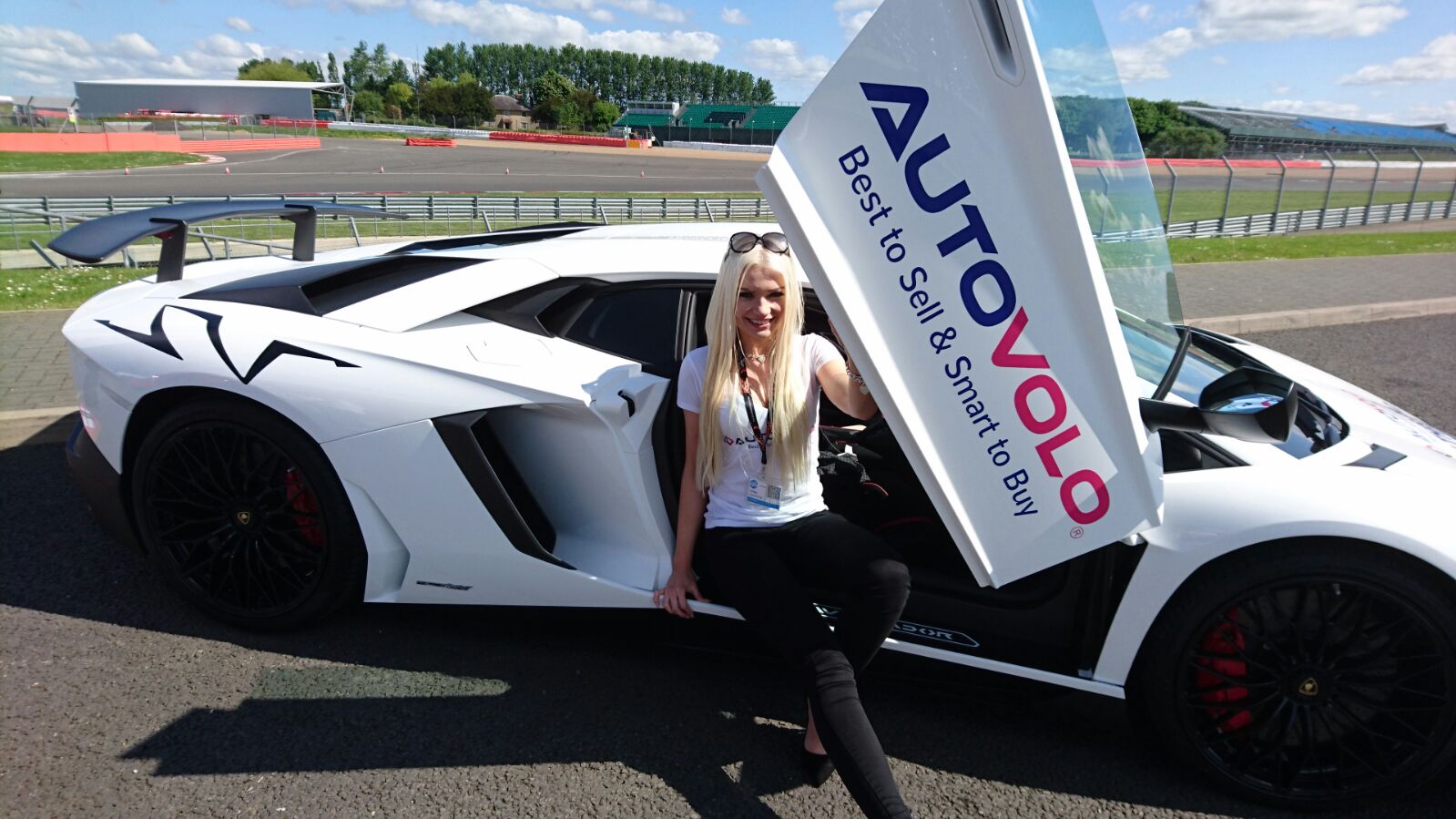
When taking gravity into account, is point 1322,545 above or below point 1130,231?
below

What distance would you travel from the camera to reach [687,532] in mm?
2561

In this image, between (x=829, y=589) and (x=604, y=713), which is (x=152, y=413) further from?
(x=829, y=589)

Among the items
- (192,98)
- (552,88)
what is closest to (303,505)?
(192,98)

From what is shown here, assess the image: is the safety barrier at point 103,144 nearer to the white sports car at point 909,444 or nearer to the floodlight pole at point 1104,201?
the white sports car at point 909,444

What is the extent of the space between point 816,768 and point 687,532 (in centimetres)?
71

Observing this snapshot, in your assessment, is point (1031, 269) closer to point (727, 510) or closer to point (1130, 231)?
point (1130, 231)

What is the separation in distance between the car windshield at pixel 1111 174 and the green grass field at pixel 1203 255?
8.41 meters

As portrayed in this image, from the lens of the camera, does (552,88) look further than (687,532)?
Yes

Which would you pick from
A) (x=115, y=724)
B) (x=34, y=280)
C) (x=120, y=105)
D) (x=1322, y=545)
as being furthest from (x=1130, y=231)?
(x=120, y=105)

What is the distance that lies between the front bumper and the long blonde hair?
80.5 inches

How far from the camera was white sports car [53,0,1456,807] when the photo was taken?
1.91 meters

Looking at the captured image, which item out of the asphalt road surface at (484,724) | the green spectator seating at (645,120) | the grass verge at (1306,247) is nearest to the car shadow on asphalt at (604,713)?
the asphalt road surface at (484,724)

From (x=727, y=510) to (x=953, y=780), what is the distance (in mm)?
944

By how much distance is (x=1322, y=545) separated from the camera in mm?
2172
